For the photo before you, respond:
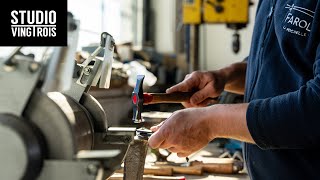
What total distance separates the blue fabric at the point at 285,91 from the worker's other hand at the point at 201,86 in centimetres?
13

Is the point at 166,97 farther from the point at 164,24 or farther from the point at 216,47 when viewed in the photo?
the point at 164,24

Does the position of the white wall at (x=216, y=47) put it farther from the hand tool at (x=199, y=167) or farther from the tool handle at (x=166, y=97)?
the tool handle at (x=166, y=97)

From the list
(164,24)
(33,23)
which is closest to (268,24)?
(33,23)

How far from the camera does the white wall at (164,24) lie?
15.1 feet

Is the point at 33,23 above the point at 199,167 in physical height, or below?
above

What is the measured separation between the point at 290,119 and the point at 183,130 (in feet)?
0.61


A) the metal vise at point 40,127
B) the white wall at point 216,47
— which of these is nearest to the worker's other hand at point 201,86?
the metal vise at point 40,127

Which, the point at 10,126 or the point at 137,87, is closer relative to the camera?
the point at 10,126

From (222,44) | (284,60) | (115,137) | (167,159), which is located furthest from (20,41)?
(222,44)

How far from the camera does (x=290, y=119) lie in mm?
839

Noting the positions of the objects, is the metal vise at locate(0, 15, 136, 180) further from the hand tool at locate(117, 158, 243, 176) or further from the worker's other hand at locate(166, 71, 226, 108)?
the hand tool at locate(117, 158, 243, 176)

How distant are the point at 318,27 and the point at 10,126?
57cm

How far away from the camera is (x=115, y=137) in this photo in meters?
0.88

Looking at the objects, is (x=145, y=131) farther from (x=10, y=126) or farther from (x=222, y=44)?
(x=222, y=44)
